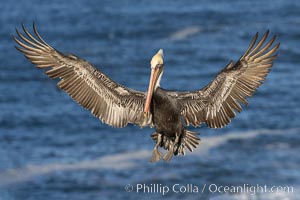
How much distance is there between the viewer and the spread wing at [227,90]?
12.0 m

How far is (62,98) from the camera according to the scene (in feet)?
86.0

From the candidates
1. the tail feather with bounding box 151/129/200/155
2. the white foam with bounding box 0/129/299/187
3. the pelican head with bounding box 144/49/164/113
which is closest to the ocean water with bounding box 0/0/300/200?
the white foam with bounding box 0/129/299/187

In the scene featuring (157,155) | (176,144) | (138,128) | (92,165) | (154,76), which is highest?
(154,76)

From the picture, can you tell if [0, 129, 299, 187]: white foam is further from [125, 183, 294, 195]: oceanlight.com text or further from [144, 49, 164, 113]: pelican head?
[144, 49, 164, 113]: pelican head

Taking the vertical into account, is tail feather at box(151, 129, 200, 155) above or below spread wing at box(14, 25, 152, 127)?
below

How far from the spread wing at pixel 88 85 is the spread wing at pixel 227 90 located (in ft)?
2.53

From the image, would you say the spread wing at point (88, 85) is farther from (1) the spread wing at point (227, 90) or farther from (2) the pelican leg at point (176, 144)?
(1) the spread wing at point (227, 90)

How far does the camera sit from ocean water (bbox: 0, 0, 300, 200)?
19.9 m

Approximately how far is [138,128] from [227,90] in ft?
37.1

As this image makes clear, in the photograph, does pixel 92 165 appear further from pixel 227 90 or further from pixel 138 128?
pixel 227 90

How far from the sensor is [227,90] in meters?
12.0

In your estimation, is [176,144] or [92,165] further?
[92,165]

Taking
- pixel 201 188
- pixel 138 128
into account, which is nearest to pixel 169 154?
pixel 201 188

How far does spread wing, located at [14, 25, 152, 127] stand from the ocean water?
22.2ft
